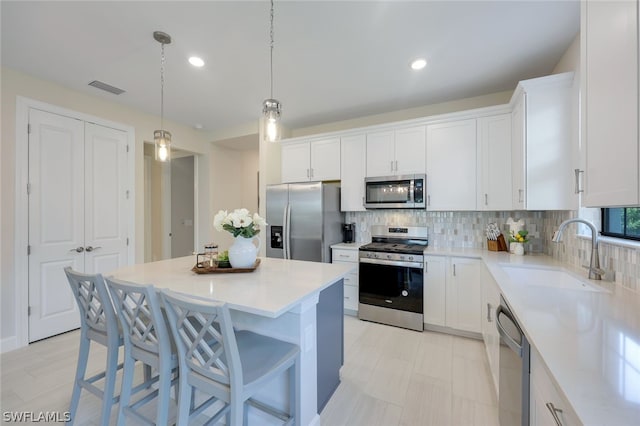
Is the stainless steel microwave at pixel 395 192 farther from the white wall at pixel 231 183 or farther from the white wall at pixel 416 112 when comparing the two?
the white wall at pixel 231 183

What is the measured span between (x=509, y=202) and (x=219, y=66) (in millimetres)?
3238

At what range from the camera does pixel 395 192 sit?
326 centimetres

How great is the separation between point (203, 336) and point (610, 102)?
1.87m

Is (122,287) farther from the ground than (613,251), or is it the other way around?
(613,251)

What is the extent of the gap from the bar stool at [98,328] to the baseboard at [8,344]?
1761mm

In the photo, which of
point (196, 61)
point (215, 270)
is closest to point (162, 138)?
point (196, 61)

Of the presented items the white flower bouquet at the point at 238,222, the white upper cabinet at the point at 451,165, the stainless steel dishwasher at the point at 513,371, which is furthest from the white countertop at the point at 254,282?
the white upper cabinet at the point at 451,165

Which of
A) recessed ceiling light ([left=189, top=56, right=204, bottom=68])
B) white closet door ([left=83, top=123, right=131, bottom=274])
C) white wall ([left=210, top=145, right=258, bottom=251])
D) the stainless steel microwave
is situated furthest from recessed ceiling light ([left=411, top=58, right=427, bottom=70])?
white closet door ([left=83, top=123, right=131, bottom=274])

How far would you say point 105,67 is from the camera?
2.57 meters

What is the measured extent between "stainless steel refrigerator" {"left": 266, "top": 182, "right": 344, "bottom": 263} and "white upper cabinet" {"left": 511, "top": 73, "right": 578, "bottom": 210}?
205 cm

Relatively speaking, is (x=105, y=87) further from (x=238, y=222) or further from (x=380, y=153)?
(x=380, y=153)

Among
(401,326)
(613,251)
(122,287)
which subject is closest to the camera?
(122,287)

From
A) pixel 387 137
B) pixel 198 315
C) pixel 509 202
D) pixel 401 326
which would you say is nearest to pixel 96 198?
pixel 198 315

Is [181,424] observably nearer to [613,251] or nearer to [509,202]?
[613,251]
